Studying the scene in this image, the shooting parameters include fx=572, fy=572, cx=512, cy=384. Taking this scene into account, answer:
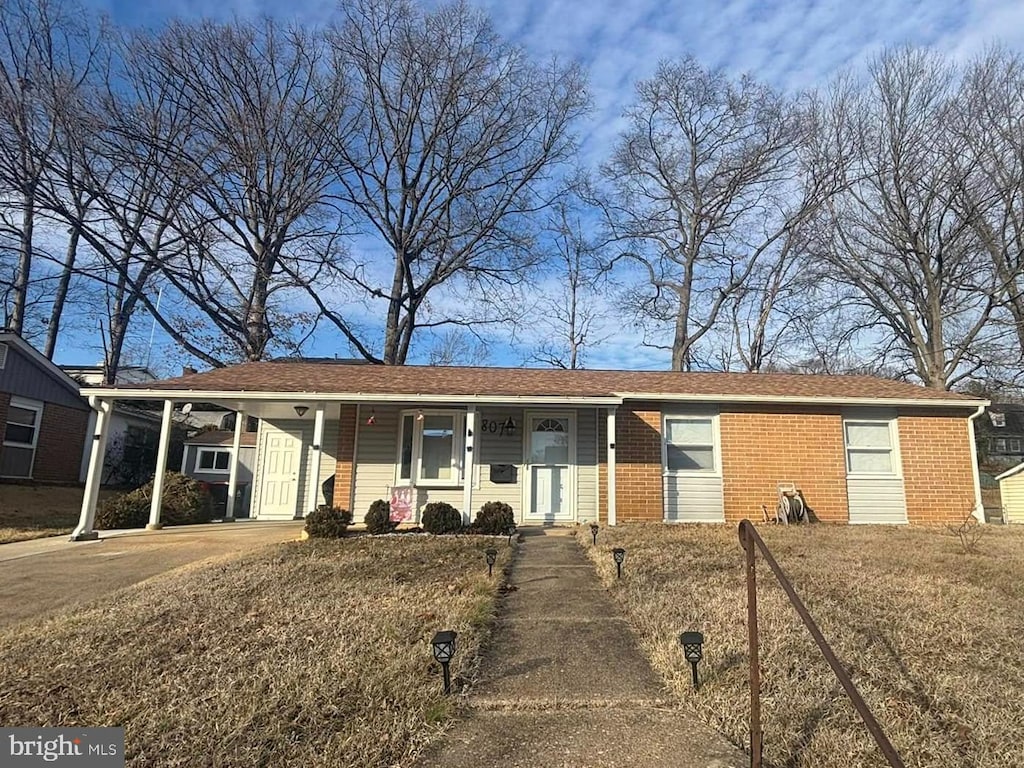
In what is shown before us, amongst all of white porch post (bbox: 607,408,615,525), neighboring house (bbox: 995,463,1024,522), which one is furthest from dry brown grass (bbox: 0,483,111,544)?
neighboring house (bbox: 995,463,1024,522)

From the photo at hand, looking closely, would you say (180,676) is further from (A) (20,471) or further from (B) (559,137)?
(B) (559,137)

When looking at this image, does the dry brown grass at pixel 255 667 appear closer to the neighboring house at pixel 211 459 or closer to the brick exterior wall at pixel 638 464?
the brick exterior wall at pixel 638 464

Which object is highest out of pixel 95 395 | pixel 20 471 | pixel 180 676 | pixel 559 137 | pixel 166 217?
pixel 559 137

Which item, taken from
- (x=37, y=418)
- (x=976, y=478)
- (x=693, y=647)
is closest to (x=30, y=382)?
(x=37, y=418)

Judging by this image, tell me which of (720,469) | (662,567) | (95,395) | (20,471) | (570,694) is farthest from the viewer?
(20,471)

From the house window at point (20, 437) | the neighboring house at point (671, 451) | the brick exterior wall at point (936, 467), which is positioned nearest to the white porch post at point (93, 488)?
the neighboring house at point (671, 451)

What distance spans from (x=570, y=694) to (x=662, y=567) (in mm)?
3264

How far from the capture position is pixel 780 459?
11.1 metres

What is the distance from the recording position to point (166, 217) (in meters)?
20.4

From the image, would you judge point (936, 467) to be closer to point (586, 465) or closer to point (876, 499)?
point (876, 499)

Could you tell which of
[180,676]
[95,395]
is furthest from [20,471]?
[180,676]

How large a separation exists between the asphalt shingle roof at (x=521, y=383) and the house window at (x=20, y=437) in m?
8.45

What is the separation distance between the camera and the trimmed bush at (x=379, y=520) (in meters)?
9.10

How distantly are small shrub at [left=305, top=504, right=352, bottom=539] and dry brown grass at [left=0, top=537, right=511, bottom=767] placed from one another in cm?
274
